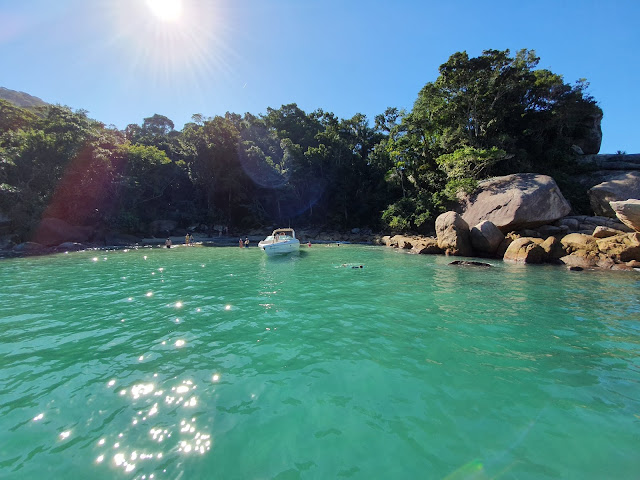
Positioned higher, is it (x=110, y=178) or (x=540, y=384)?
(x=110, y=178)

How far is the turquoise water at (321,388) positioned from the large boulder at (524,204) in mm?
10420

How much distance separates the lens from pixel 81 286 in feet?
33.3

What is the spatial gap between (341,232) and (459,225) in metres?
20.6

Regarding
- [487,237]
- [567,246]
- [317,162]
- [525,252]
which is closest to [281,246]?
[487,237]

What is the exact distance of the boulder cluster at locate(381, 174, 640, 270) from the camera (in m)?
13.2

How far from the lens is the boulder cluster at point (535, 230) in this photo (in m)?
13.2

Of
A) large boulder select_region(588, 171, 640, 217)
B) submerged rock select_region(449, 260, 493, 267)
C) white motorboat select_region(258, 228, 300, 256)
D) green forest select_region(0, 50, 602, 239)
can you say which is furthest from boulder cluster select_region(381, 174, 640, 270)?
white motorboat select_region(258, 228, 300, 256)

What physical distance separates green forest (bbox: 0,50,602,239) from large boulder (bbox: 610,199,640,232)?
10.9 meters

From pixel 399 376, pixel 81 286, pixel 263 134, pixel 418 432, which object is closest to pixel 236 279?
pixel 81 286

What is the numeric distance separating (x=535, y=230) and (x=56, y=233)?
42.2m

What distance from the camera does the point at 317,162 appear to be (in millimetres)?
39000

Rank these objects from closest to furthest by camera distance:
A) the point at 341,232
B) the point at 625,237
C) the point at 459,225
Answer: the point at 625,237 → the point at 459,225 → the point at 341,232

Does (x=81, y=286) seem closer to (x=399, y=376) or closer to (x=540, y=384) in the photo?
(x=399, y=376)

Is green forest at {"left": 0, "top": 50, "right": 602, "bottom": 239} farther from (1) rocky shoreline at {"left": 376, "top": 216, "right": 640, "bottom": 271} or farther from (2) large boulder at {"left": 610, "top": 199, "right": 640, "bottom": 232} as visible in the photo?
(2) large boulder at {"left": 610, "top": 199, "right": 640, "bottom": 232}
